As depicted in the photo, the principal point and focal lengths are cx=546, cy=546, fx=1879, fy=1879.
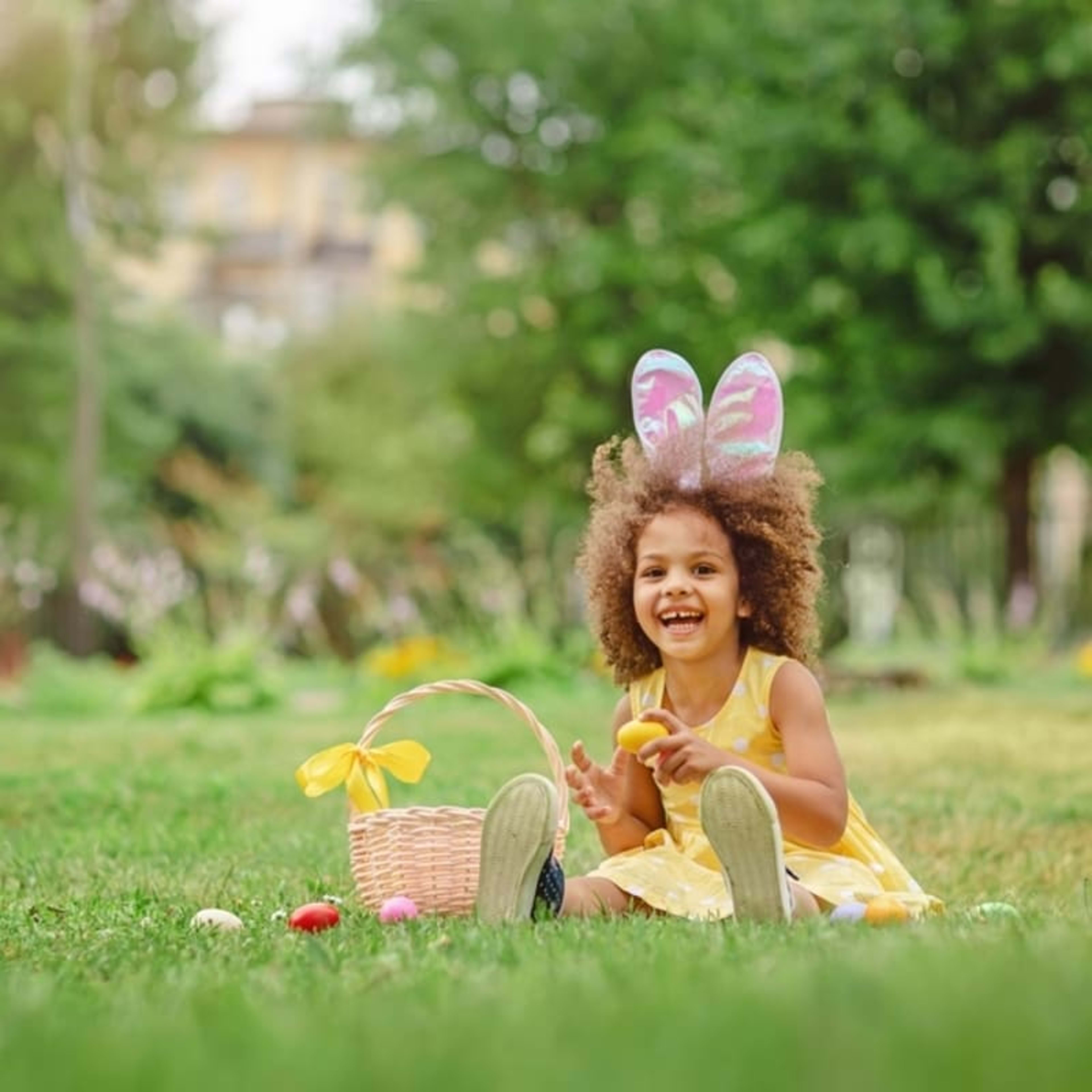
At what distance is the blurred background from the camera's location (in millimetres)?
14938

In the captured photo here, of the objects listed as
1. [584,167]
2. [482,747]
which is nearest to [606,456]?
[482,747]

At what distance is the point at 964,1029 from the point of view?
1.96 meters

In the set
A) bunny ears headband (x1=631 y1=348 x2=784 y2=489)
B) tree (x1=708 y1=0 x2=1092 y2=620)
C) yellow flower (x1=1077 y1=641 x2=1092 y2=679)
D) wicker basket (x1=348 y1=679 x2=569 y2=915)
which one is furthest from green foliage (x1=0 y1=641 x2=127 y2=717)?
bunny ears headband (x1=631 y1=348 x2=784 y2=489)

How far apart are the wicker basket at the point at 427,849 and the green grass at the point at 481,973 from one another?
113 millimetres

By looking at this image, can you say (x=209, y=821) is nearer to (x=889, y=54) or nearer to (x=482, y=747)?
(x=482, y=747)

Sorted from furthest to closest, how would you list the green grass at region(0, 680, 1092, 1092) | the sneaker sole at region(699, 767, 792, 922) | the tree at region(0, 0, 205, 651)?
1. the tree at region(0, 0, 205, 651)
2. the sneaker sole at region(699, 767, 792, 922)
3. the green grass at region(0, 680, 1092, 1092)

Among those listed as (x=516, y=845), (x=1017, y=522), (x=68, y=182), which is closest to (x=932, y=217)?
(x=1017, y=522)

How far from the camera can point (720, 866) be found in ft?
12.7

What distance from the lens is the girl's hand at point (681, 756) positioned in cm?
370

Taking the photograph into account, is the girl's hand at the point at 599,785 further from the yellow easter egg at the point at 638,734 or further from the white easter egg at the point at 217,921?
the white easter egg at the point at 217,921

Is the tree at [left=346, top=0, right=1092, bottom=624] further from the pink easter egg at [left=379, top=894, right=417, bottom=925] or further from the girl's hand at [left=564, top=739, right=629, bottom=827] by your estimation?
the pink easter egg at [left=379, top=894, right=417, bottom=925]

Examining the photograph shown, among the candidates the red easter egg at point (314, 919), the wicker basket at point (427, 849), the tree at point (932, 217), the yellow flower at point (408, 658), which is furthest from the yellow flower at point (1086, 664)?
the red easter egg at point (314, 919)

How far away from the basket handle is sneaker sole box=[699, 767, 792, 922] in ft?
1.90

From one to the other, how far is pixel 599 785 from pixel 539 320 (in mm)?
18991
